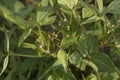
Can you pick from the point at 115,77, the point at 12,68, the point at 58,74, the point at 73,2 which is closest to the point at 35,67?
the point at 12,68

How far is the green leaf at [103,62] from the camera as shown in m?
1.25

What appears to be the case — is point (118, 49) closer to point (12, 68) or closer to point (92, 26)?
point (92, 26)

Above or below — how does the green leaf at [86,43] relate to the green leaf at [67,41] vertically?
below

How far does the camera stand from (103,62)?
4.17 ft

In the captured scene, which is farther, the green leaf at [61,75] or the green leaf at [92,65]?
the green leaf at [61,75]

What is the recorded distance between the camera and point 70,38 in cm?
124

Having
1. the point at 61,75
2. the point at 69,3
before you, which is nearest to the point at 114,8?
the point at 69,3

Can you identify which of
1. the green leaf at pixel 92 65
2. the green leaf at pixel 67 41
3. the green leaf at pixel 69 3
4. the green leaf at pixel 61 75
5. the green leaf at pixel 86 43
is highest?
the green leaf at pixel 69 3

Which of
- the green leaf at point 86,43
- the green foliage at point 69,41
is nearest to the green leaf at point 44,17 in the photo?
the green foliage at point 69,41

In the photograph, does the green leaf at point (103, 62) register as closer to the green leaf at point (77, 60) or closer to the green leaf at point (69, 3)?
the green leaf at point (77, 60)

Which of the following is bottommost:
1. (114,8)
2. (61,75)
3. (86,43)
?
(61,75)

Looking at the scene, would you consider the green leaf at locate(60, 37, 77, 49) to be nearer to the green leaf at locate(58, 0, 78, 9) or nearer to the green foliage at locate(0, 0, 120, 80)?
the green foliage at locate(0, 0, 120, 80)

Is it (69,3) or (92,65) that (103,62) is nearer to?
(92,65)

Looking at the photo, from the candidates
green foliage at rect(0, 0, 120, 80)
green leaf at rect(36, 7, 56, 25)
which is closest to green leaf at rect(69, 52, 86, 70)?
green foliage at rect(0, 0, 120, 80)
